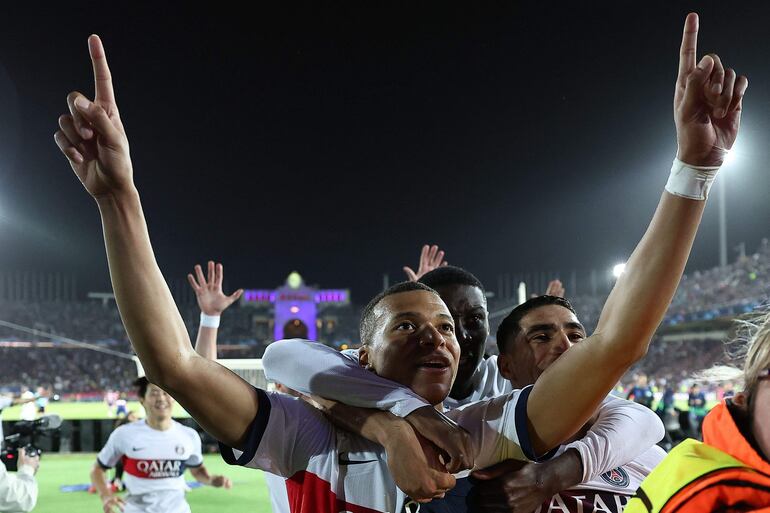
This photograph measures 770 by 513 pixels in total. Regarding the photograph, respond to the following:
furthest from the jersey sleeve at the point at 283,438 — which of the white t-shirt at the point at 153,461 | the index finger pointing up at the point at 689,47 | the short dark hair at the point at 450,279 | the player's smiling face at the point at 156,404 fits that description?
the player's smiling face at the point at 156,404

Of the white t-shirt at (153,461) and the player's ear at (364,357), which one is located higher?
the player's ear at (364,357)

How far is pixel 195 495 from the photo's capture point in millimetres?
11430

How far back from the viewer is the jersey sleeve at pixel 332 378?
191 cm

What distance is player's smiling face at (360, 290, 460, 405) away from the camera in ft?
6.61

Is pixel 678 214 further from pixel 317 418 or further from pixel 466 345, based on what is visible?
pixel 466 345

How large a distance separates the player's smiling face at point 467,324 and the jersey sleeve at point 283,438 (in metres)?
1.05

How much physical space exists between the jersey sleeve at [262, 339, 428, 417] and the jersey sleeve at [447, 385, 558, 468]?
211 millimetres

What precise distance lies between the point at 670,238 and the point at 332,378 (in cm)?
102

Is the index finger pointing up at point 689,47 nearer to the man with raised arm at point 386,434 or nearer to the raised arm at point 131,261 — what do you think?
the man with raised arm at point 386,434

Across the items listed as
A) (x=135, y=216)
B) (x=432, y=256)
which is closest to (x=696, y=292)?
(x=432, y=256)

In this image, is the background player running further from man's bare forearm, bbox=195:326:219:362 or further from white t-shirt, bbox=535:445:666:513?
white t-shirt, bbox=535:445:666:513

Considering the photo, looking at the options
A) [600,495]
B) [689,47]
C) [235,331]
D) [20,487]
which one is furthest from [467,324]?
[235,331]

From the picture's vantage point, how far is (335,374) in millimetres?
2061

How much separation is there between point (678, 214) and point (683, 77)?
33 centimetres
